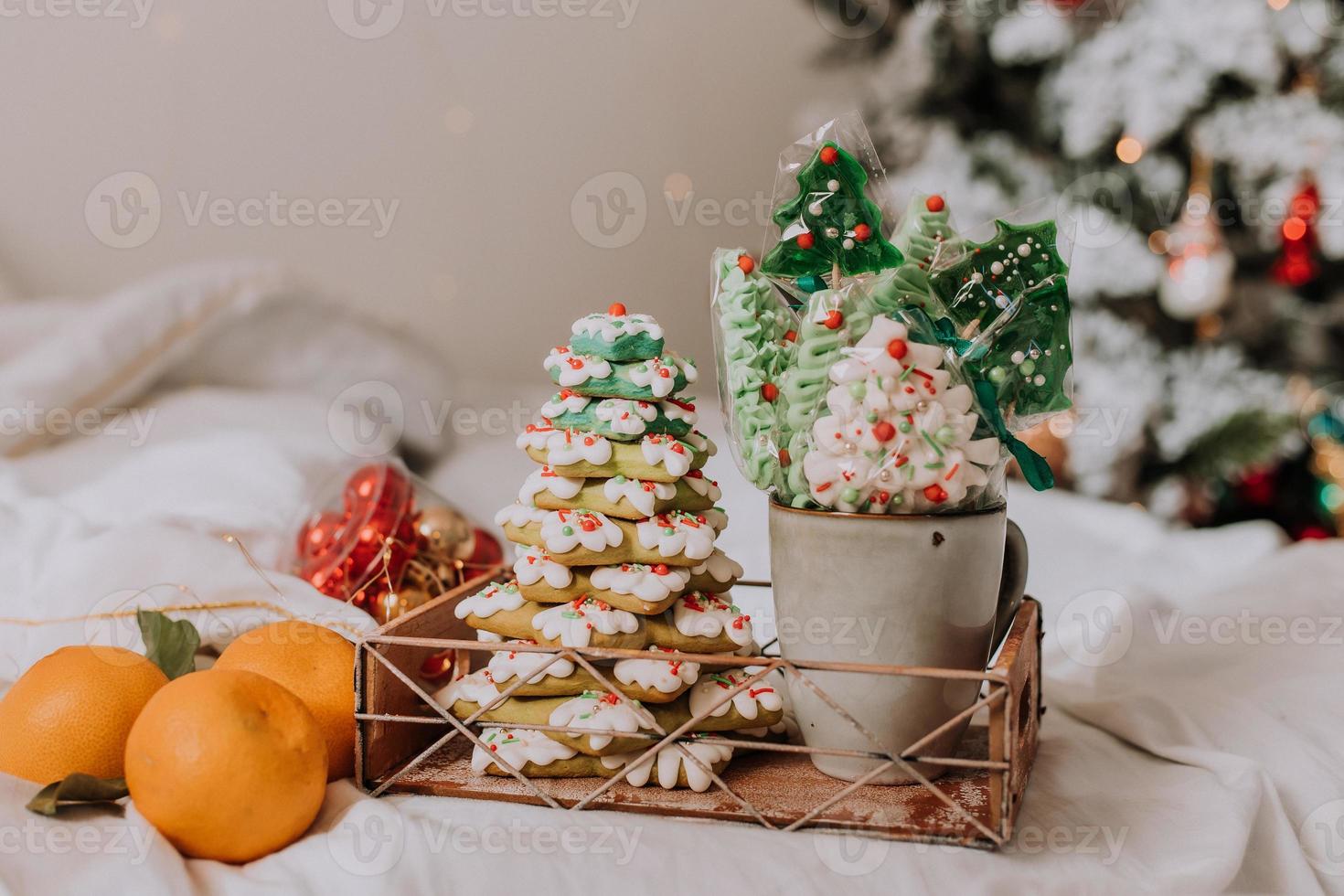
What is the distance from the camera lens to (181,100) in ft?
6.42

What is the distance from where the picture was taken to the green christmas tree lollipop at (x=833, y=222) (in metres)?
0.67

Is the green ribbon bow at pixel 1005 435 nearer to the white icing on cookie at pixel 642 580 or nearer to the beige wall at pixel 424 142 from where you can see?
the white icing on cookie at pixel 642 580

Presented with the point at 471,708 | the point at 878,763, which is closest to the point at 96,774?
the point at 471,708

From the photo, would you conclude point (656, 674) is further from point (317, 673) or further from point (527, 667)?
point (317, 673)

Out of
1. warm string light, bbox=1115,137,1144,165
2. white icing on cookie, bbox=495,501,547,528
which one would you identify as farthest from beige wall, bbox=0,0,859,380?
white icing on cookie, bbox=495,501,547,528

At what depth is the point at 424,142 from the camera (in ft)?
7.06

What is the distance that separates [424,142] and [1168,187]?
1501 mm

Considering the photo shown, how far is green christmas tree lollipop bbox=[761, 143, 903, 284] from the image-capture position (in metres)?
0.67

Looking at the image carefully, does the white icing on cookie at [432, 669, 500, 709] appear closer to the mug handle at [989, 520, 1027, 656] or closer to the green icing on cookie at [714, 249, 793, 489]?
the green icing on cookie at [714, 249, 793, 489]

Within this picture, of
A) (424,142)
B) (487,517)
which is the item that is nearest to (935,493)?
(487,517)

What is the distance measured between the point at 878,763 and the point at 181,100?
186cm

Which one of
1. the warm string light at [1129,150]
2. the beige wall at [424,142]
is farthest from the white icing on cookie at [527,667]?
the warm string light at [1129,150]

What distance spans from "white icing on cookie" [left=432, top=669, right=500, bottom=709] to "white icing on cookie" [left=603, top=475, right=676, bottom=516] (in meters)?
0.15

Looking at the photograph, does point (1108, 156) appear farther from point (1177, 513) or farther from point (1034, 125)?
point (1177, 513)
